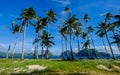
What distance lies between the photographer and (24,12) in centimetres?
6719

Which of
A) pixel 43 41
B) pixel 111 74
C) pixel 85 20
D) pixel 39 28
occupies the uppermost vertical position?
pixel 85 20

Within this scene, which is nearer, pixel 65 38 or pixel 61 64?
pixel 61 64

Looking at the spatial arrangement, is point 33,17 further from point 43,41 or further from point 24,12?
point 43,41

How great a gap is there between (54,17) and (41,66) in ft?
134

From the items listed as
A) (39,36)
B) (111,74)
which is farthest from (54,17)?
(111,74)

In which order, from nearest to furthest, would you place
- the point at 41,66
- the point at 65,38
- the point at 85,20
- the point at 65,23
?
the point at 41,66, the point at 65,23, the point at 65,38, the point at 85,20

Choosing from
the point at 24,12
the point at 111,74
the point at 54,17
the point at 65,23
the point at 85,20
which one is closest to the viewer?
the point at 111,74

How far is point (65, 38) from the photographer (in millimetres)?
86250

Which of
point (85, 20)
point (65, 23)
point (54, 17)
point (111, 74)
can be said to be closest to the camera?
point (111, 74)

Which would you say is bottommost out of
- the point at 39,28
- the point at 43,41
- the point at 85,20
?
the point at 43,41

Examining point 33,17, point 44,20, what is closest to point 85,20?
point 44,20

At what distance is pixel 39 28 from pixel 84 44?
126ft

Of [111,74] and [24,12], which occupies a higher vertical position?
[24,12]

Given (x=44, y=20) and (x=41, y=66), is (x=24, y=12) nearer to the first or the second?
(x=44, y=20)
